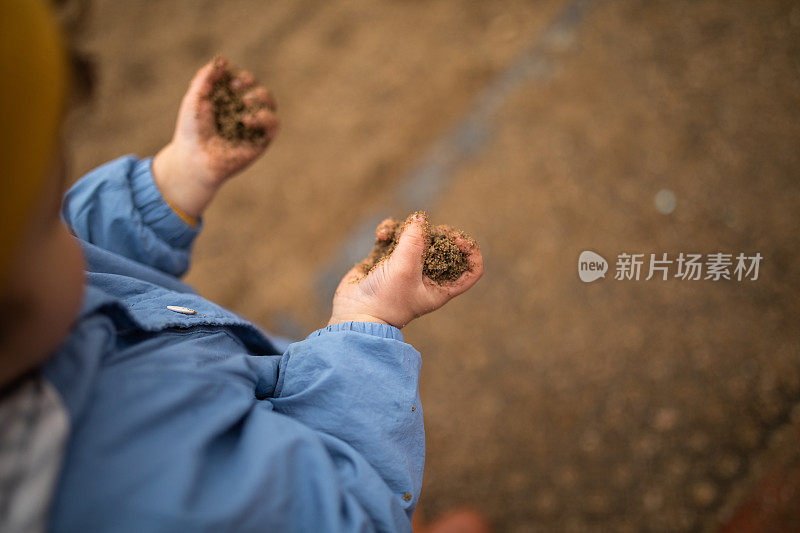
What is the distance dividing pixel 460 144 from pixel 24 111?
1.56 meters

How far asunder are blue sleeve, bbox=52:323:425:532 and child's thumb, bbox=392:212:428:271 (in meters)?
0.11

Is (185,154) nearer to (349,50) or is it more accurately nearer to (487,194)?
(487,194)

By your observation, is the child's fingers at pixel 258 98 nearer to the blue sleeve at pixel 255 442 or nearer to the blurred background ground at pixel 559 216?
the blue sleeve at pixel 255 442

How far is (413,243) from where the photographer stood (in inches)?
28.2

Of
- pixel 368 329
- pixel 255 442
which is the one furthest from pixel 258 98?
pixel 255 442

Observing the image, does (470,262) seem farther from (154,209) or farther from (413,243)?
(154,209)

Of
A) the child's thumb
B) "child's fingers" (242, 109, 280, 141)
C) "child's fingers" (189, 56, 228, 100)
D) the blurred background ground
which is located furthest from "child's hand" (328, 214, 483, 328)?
the blurred background ground

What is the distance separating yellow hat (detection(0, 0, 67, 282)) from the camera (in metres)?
0.36

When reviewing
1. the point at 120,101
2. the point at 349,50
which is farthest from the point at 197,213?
the point at 120,101

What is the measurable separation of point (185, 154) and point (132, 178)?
0.34 ft

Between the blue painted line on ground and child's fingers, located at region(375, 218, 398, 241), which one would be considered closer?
child's fingers, located at region(375, 218, 398, 241)

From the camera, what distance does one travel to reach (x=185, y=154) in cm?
89
